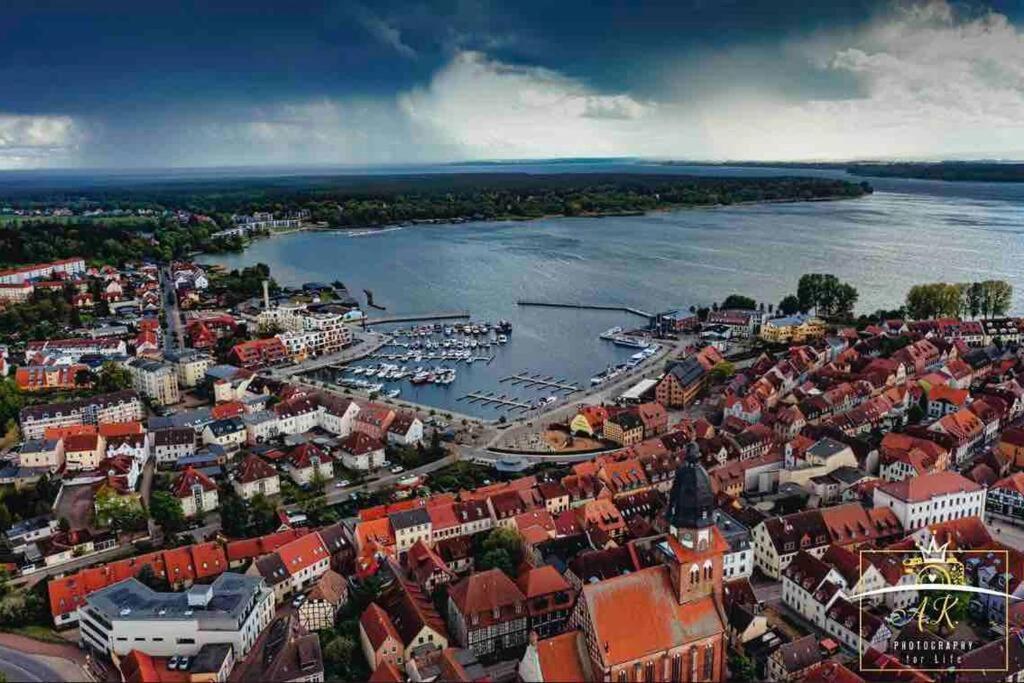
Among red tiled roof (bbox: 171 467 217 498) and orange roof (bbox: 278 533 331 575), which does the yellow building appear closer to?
red tiled roof (bbox: 171 467 217 498)

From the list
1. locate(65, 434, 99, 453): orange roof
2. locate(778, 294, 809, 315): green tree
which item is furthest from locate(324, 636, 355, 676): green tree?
locate(778, 294, 809, 315): green tree

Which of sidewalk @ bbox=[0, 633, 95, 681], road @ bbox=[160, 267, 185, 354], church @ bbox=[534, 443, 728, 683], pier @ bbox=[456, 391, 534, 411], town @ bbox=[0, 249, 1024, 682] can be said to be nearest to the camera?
church @ bbox=[534, 443, 728, 683]

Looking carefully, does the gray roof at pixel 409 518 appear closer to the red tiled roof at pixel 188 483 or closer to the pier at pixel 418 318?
the red tiled roof at pixel 188 483

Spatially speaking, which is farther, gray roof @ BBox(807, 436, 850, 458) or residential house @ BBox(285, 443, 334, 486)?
residential house @ BBox(285, 443, 334, 486)

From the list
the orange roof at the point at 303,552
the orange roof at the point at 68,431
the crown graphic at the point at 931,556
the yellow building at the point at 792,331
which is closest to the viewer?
the crown graphic at the point at 931,556

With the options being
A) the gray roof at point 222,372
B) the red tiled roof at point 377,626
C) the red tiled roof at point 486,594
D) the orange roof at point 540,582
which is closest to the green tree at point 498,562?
the orange roof at point 540,582

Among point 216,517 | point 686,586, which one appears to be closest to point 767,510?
point 686,586
